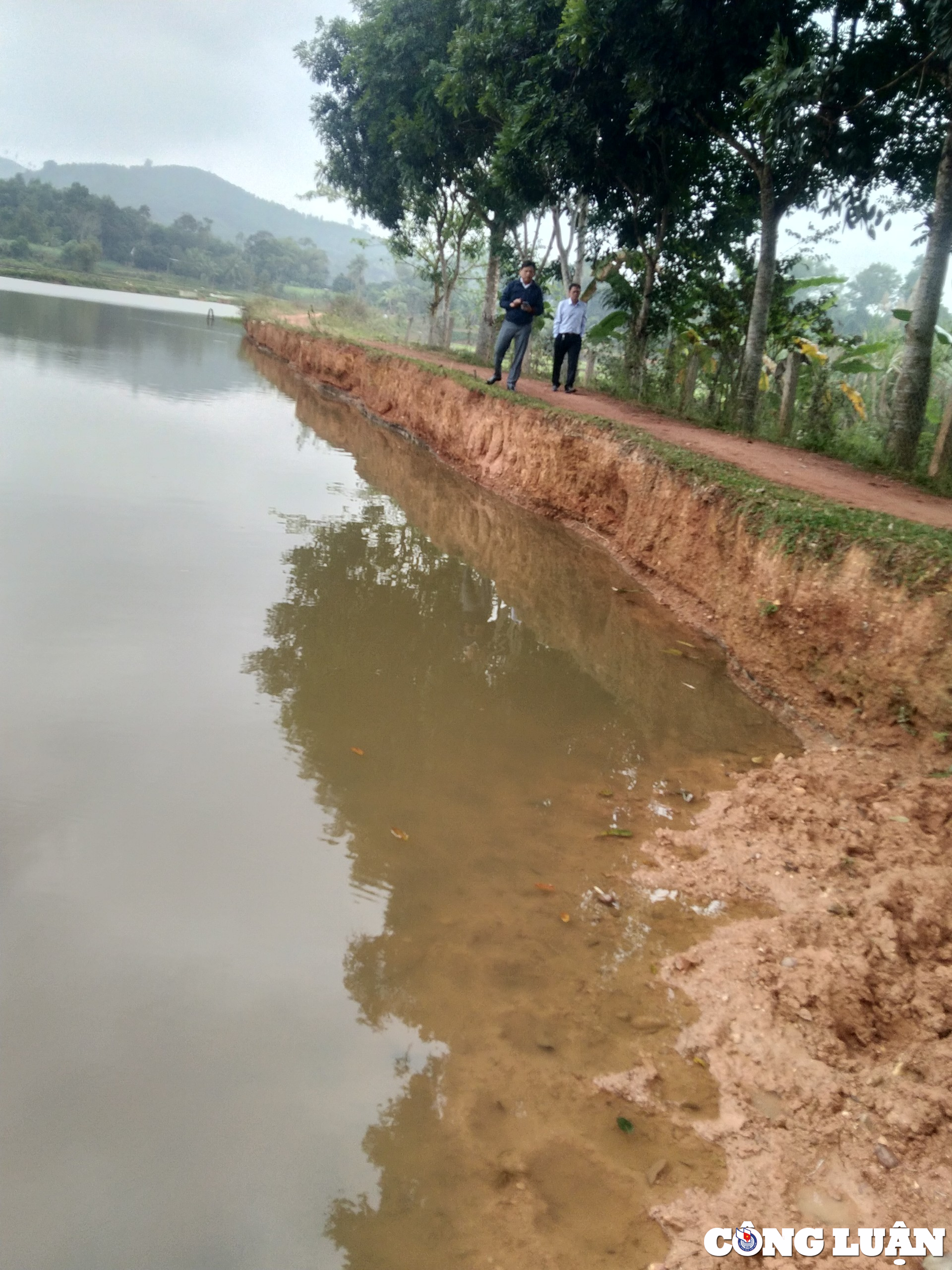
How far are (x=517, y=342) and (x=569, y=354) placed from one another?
3.55ft

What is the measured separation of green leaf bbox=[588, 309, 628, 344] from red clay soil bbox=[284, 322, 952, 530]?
245 centimetres

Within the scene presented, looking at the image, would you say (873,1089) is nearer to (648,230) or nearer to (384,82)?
(648,230)

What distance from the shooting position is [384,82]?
771 inches

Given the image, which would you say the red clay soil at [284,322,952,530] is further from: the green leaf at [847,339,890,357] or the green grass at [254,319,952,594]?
the green leaf at [847,339,890,357]

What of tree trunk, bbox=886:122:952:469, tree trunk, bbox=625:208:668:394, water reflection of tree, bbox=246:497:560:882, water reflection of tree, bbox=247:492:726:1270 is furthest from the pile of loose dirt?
tree trunk, bbox=625:208:668:394

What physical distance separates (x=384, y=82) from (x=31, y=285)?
1689 inches

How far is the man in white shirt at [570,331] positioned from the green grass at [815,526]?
4017 mm

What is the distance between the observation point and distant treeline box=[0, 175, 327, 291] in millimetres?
79062

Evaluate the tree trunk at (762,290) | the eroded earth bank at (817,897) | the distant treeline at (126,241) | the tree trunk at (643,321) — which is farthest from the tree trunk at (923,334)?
the distant treeline at (126,241)

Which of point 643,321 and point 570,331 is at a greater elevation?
point 643,321

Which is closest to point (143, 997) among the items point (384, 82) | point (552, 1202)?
point (552, 1202)

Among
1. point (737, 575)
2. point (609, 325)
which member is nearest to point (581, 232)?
point (609, 325)

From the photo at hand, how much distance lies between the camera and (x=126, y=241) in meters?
89.3

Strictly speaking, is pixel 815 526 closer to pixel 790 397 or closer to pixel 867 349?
pixel 790 397
